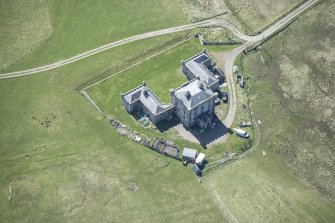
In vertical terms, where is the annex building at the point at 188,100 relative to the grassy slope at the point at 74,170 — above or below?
above

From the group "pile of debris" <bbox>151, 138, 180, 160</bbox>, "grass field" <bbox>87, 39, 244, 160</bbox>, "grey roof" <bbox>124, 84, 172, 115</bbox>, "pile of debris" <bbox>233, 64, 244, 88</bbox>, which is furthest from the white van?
"grey roof" <bbox>124, 84, 172, 115</bbox>

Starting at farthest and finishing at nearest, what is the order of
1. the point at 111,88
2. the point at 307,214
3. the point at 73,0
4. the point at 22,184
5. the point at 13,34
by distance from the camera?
1. the point at 73,0
2. the point at 13,34
3. the point at 111,88
4. the point at 22,184
5. the point at 307,214

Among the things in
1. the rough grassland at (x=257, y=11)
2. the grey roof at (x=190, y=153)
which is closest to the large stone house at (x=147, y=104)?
the grey roof at (x=190, y=153)

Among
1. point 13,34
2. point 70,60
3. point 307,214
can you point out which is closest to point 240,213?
point 307,214

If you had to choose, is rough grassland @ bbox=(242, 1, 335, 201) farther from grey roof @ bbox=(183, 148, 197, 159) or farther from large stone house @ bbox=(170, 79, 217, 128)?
grey roof @ bbox=(183, 148, 197, 159)

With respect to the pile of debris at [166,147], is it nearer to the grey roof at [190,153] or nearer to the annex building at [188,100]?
the grey roof at [190,153]

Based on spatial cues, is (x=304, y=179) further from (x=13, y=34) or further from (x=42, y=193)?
(x=13, y=34)
